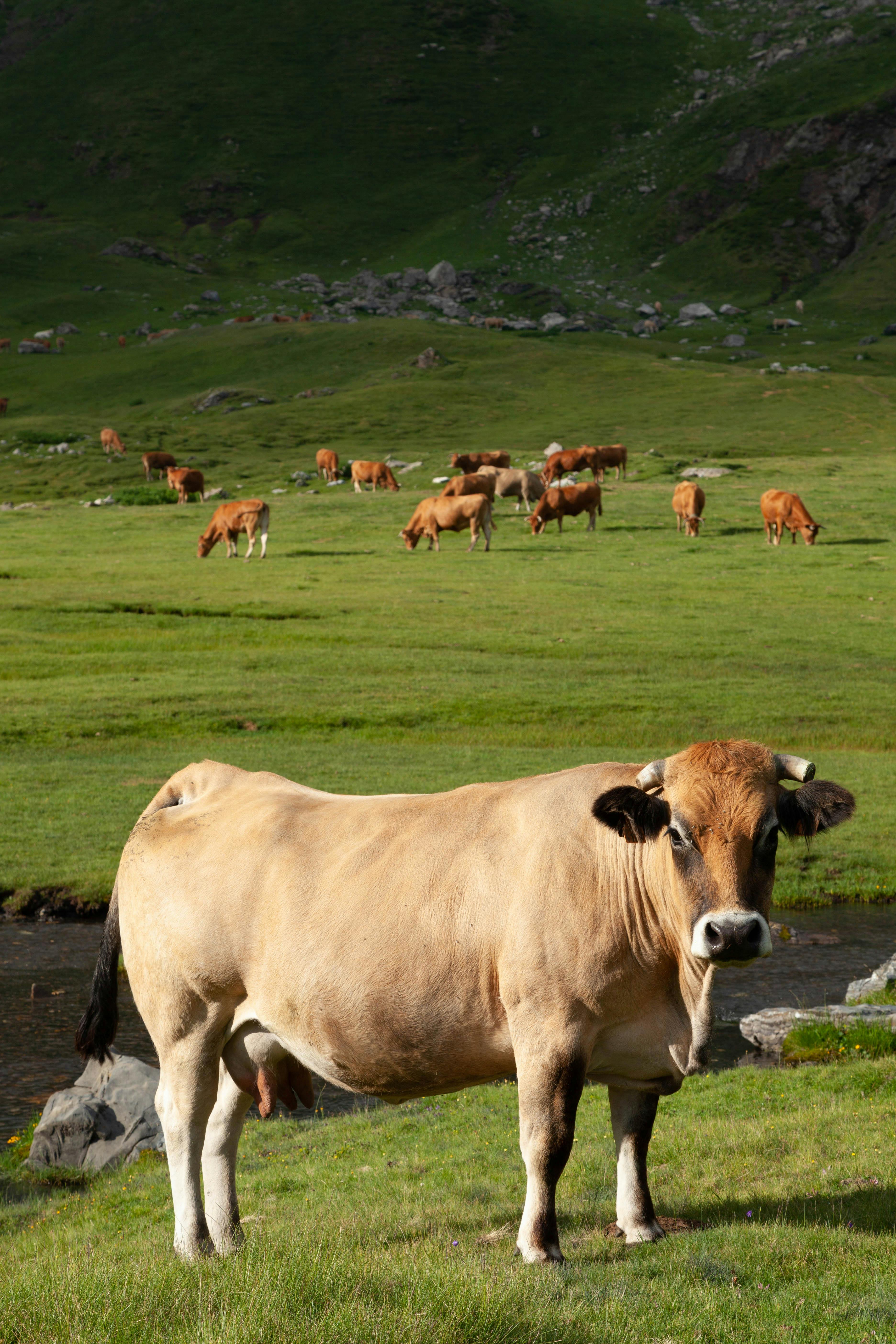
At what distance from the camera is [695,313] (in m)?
145

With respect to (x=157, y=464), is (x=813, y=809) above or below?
above

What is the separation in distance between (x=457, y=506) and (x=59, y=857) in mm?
34781

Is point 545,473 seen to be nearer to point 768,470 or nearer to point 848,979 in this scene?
point 768,470

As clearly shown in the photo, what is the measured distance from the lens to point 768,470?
6475 centimetres

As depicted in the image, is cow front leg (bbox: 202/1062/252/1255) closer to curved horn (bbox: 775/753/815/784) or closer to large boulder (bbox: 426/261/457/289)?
curved horn (bbox: 775/753/815/784)

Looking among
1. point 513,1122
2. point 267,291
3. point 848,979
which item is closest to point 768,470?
point 848,979

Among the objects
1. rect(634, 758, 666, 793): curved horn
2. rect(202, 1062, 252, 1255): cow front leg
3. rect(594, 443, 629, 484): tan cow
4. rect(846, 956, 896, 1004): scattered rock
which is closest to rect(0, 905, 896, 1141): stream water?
rect(846, 956, 896, 1004): scattered rock

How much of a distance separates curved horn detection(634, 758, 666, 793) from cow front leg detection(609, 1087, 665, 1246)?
1790mm

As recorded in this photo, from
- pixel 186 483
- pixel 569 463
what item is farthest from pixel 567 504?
pixel 186 483

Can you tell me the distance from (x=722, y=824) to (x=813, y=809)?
0.63 metres

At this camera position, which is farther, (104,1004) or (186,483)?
(186,483)

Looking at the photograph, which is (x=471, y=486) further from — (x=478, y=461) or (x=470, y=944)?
(x=470, y=944)

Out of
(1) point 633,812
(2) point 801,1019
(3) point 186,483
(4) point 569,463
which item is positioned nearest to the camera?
(1) point 633,812

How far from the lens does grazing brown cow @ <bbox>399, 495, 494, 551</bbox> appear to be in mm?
51188
